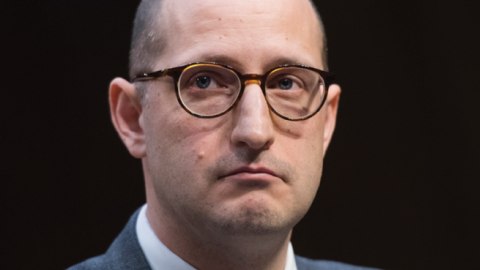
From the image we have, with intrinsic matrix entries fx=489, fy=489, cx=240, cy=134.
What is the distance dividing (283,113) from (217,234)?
43 cm

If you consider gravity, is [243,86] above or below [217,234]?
above

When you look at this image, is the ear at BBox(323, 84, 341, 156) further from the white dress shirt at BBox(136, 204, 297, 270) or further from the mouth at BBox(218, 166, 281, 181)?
the white dress shirt at BBox(136, 204, 297, 270)

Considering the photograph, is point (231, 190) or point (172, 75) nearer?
point (231, 190)

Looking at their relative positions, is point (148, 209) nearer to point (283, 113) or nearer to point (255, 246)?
point (255, 246)

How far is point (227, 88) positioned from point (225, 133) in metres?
0.15

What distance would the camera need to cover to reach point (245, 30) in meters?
1.55

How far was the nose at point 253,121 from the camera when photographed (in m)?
1.42

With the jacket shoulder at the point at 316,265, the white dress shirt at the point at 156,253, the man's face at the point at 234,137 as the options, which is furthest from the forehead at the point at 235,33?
the jacket shoulder at the point at 316,265

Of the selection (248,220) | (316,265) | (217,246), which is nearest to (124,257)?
(217,246)

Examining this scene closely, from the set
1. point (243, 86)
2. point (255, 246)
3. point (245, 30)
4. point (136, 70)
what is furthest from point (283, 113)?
point (136, 70)

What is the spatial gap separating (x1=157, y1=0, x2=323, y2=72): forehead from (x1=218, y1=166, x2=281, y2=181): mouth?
1.03ft

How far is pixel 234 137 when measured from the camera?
4.75 ft

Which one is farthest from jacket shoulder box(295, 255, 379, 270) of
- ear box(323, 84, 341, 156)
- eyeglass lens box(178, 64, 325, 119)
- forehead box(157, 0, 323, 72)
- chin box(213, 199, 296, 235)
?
forehead box(157, 0, 323, 72)

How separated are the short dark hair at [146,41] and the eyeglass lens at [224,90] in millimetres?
196
